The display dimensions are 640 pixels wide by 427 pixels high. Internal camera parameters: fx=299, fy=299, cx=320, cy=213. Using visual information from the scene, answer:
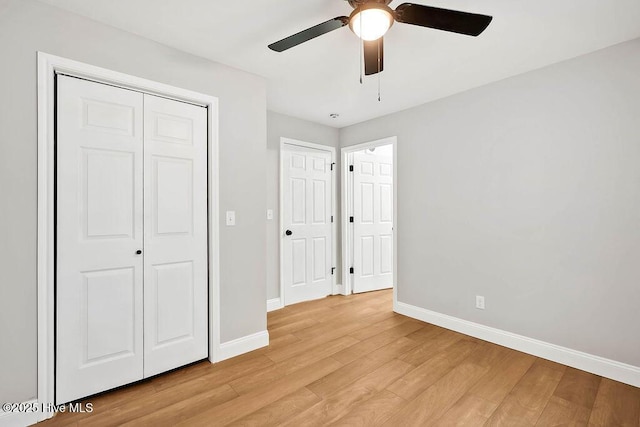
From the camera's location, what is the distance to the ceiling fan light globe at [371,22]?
1474 mm

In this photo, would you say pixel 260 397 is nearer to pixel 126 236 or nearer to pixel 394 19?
pixel 126 236

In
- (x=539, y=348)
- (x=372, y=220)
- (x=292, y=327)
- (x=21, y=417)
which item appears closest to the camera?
(x=21, y=417)

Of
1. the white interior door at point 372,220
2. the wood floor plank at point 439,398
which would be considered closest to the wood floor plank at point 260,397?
the wood floor plank at point 439,398

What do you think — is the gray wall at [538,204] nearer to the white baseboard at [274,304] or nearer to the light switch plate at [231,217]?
the white baseboard at [274,304]

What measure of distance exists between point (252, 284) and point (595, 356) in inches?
108

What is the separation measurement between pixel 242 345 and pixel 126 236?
1.28 metres

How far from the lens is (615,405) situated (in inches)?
74.2

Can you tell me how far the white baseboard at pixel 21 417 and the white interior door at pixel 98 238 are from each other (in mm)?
119

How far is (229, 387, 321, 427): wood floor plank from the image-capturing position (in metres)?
1.74

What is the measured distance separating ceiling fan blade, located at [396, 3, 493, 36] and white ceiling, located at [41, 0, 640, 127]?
1.19 feet

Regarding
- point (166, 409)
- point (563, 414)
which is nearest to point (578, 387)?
point (563, 414)

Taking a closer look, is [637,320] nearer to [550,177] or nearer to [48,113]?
[550,177]

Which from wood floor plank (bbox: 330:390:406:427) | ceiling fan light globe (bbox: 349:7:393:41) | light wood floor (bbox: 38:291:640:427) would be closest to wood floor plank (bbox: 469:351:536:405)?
light wood floor (bbox: 38:291:640:427)

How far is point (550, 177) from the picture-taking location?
2.49 metres
